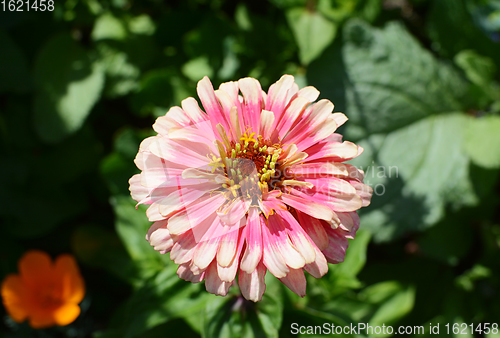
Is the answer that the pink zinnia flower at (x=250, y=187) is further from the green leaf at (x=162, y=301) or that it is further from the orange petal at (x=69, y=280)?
the orange petal at (x=69, y=280)

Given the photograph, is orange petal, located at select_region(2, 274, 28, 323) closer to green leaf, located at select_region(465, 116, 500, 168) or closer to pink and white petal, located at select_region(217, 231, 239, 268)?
pink and white petal, located at select_region(217, 231, 239, 268)

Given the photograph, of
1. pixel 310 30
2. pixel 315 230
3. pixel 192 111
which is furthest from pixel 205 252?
pixel 310 30

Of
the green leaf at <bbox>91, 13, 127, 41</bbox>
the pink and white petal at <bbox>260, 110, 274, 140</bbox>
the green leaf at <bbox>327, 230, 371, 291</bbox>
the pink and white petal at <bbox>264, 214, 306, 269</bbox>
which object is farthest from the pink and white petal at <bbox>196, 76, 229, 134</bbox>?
the green leaf at <bbox>91, 13, 127, 41</bbox>

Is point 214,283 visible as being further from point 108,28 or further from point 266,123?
point 108,28

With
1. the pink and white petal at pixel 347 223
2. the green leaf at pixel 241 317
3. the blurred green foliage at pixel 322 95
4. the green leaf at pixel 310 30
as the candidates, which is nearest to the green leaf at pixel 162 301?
the green leaf at pixel 241 317

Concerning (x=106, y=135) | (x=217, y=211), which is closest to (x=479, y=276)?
(x=217, y=211)

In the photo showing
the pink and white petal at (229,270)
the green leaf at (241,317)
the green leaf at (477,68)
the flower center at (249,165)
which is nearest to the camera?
the pink and white petal at (229,270)
